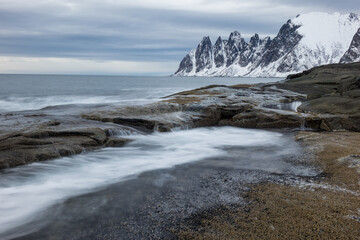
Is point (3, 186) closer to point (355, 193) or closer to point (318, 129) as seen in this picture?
point (355, 193)

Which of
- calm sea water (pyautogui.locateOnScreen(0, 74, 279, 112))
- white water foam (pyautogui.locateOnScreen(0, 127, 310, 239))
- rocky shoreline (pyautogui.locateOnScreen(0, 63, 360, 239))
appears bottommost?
calm sea water (pyautogui.locateOnScreen(0, 74, 279, 112))

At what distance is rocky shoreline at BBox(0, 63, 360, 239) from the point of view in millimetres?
4340

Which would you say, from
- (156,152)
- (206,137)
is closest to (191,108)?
(206,137)

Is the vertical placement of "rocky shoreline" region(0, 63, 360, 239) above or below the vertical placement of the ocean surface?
above

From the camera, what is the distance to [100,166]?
8.48m

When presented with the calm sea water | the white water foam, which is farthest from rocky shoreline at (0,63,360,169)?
the calm sea water

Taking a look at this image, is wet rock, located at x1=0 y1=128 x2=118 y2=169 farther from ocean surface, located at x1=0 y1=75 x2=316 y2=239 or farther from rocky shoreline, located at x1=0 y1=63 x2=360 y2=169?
ocean surface, located at x1=0 y1=75 x2=316 y2=239

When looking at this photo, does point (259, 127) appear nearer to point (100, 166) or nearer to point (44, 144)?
point (100, 166)

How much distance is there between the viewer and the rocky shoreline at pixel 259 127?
434 cm

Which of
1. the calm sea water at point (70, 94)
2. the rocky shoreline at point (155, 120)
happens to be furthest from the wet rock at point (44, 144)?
the calm sea water at point (70, 94)

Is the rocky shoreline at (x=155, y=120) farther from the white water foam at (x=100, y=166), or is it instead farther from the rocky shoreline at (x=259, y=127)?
the white water foam at (x=100, y=166)

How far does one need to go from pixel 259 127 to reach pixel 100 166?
341 inches

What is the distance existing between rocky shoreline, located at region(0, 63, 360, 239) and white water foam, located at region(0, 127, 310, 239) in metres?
0.57

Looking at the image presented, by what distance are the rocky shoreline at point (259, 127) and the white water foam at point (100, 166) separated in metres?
0.57
